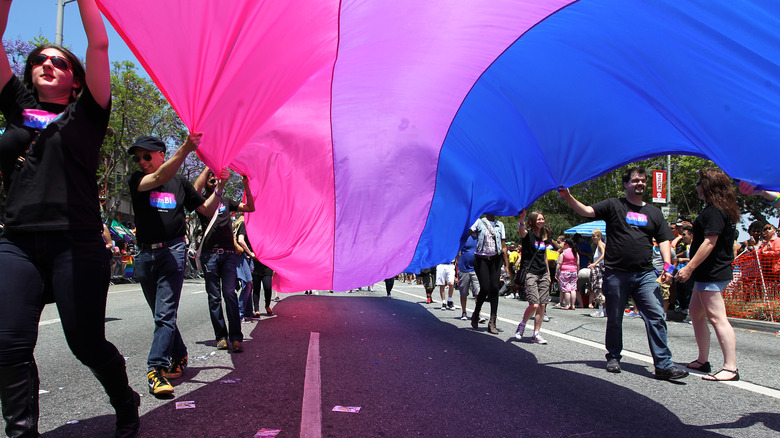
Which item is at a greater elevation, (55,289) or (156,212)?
(156,212)

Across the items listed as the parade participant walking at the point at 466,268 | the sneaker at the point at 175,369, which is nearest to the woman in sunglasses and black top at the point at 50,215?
the sneaker at the point at 175,369

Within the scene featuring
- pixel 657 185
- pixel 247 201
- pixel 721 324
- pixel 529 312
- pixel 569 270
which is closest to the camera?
pixel 721 324

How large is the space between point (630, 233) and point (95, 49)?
4.78 meters

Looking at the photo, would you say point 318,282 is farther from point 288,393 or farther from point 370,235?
point 288,393

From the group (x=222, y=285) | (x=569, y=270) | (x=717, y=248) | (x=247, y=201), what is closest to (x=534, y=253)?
(x=717, y=248)

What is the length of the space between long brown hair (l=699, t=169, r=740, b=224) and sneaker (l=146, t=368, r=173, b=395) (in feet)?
16.3

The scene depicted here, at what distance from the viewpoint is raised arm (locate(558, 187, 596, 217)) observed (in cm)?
457

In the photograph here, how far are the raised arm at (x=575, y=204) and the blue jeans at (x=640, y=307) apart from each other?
2.28ft

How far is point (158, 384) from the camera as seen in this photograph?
3.67 metres

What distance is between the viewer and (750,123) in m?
3.00

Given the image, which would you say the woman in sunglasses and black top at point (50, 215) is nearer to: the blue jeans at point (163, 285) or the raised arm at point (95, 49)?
the raised arm at point (95, 49)

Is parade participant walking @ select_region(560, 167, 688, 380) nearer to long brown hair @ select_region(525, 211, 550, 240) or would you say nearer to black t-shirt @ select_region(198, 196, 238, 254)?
long brown hair @ select_region(525, 211, 550, 240)

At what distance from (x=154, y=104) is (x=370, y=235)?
2316cm

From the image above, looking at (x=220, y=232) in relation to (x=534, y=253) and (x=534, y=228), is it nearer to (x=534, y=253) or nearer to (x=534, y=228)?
(x=534, y=253)
